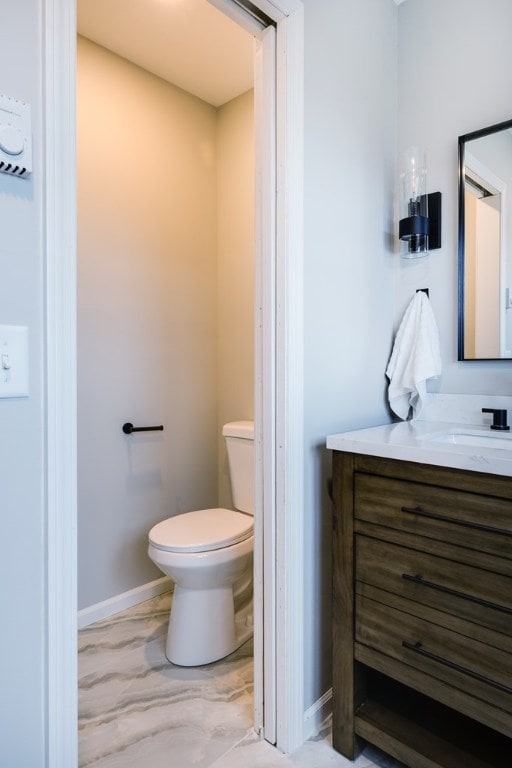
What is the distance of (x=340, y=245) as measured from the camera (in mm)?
1470

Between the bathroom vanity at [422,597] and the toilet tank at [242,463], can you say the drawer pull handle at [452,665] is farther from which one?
the toilet tank at [242,463]

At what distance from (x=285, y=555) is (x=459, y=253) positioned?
1216 millimetres

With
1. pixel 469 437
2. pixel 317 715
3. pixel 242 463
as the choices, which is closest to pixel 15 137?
pixel 469 437

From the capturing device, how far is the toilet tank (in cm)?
203

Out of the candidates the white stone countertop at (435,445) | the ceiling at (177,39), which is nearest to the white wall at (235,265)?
the ceiling at (177,39)

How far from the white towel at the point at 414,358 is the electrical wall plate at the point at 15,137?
1.34 metres

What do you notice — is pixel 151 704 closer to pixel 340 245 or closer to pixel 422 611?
pixel 422 611

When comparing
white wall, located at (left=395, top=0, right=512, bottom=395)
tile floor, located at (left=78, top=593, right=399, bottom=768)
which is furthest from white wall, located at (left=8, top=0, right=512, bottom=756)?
tile floor, located at (left=78, top=593, right=399, bottom=768)

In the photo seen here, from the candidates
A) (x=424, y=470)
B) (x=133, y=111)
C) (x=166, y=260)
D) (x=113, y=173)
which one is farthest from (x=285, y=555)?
(x=133, y=111)

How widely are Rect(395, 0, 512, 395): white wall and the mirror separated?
4cm

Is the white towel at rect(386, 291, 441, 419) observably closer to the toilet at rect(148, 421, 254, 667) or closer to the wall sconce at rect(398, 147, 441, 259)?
the wall sconce at rect(398, 147, 441, 259)

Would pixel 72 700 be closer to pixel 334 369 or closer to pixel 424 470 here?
pixel 424 470

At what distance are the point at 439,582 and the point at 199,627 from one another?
1.01 metres

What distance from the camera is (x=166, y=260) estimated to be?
88.4 inches
